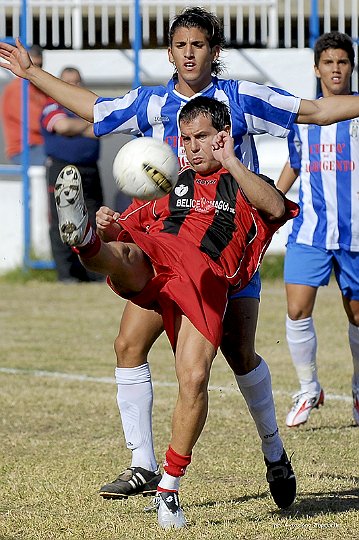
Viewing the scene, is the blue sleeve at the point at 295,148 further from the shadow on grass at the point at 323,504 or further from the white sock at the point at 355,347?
the shadow on grass at the point at 323,504

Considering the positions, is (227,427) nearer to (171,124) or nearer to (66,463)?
(66,463)

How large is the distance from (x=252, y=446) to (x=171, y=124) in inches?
85.3

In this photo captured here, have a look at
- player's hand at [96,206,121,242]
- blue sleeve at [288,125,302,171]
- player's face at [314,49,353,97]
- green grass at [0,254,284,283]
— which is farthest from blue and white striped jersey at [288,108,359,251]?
green grass at [0,254,284,283]

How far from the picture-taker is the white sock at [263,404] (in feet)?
17.6

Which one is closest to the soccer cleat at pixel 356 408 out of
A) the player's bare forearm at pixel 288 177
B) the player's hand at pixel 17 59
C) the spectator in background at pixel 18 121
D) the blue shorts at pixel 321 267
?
the blue shorts at pixel 321 267

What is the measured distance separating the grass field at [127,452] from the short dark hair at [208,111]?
171 cm

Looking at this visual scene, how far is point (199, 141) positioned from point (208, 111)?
13 cm

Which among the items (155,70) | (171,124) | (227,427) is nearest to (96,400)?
(227,427)

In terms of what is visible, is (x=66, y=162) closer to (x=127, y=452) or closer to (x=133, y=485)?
(x=127, y=452)

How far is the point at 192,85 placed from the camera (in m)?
5.34

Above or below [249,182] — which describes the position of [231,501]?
below

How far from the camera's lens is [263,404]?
17.7ft

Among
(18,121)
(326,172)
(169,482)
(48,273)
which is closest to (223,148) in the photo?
(169,482)

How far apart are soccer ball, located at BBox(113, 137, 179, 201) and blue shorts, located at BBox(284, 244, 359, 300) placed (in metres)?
2.78
